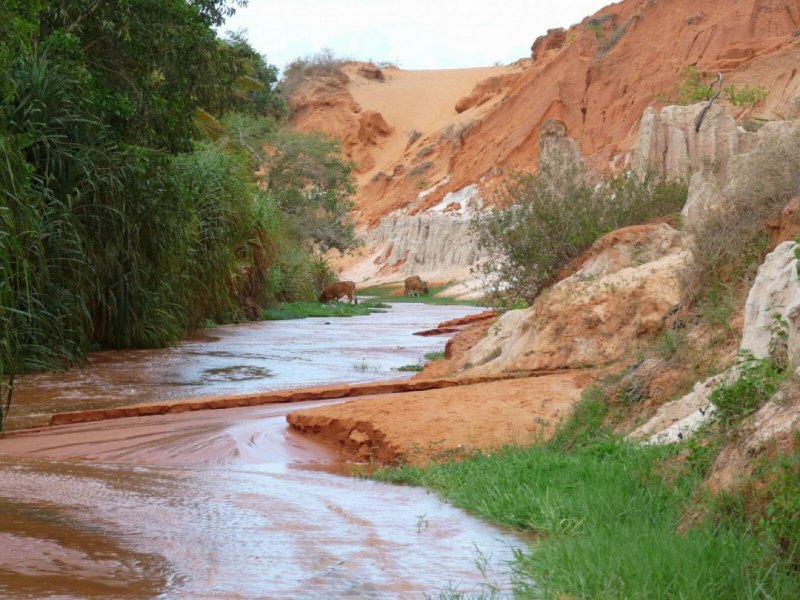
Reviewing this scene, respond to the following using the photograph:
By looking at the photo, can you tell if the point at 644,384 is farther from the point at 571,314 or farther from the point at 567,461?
the point at 571,314

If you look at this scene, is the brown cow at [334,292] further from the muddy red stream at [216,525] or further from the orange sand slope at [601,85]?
the muddy red stream at [216,525]

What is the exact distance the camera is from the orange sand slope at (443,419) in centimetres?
753

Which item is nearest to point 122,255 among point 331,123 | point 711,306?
point 711,306

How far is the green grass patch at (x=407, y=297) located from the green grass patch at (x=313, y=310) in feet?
14.0

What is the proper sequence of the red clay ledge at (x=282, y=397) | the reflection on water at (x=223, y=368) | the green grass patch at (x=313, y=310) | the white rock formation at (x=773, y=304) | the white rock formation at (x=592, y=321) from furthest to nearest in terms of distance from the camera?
the green grass patch at (x=313, y=310) < the reflection on water at (x=223, y=368) < the white rock formation at (x=592, y=321) < the red clay ledge at (x=282, y=397) < the white rock formation at (x=773, y=304)

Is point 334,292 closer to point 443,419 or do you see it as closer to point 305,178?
point 305,178

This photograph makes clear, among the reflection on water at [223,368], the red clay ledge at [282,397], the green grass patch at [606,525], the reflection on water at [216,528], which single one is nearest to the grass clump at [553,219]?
the reflection on water at [223,368]

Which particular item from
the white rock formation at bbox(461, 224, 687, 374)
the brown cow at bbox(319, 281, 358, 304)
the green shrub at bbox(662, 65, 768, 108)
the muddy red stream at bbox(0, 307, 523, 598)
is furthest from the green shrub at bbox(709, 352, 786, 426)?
the green shrub at bbox(662, 65, 768, 108)

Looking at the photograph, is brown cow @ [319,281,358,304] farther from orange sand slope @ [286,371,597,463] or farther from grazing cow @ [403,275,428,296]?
orange sand slope @ [286,371,597,463]

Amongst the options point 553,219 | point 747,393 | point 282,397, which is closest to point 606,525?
point 747,393

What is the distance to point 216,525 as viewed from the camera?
529cm

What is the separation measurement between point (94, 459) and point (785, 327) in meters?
4.73

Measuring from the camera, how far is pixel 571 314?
35.8 feet

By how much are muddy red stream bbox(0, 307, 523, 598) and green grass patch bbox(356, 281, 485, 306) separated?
26.8 meters
